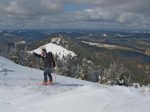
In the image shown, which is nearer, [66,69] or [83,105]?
[83,105]

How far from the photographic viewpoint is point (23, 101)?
16.7 meters

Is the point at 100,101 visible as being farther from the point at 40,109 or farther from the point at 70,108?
the point at 40,109

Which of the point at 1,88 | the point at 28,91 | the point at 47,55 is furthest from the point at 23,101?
the point at 47,55

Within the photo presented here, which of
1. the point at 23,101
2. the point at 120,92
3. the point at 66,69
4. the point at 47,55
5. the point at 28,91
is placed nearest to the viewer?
the point at 23,101

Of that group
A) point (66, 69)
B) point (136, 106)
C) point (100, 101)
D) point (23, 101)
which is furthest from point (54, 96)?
point (66, 69)

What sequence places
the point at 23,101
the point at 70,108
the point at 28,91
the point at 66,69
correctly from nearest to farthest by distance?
the point at 70,108 → the point at 23,101 → the point at 28,91 → the point at 66,69

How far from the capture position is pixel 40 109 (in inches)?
587

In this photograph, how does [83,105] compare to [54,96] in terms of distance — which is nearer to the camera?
[83,105]

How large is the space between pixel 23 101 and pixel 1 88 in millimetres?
4180

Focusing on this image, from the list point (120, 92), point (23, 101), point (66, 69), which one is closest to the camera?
point (23, 101)

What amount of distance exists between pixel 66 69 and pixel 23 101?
9207 centimetres

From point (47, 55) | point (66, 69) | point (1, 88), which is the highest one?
point (47, 55)

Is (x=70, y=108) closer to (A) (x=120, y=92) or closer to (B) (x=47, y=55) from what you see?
(A) (x=120, y=92)

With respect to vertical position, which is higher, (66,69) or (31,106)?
(31,106)
